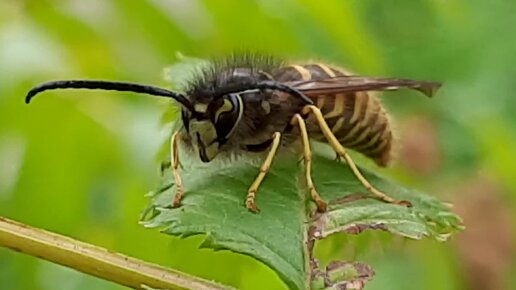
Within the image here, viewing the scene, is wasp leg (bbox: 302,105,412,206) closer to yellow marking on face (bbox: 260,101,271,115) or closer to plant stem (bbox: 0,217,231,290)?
yellow marking on face (bbox: 260,101,271,115)

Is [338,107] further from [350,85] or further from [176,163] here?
[176,163]

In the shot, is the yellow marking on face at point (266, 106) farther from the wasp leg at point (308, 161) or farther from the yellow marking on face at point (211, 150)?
the yellow marking on face at point (211, 150)

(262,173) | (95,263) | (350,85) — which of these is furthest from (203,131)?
(95,263)

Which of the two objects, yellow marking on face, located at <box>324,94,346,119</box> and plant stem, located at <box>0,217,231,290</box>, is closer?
plant stem, located at <box>0,217,231,290</box>

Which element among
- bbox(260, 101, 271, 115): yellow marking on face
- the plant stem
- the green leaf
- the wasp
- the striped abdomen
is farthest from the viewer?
the striped abdomen

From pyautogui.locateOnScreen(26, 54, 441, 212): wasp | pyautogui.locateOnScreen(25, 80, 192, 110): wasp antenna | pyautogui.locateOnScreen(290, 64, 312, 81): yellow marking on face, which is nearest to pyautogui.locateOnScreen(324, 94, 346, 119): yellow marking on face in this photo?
pyautogui.locateOnScreen(26, 54, 441, 212): wasp

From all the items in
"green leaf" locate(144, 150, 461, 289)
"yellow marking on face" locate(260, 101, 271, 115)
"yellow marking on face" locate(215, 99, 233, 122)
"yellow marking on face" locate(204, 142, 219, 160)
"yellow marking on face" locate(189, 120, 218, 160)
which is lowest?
"green leaf" locate(144, 150, 461, 289)

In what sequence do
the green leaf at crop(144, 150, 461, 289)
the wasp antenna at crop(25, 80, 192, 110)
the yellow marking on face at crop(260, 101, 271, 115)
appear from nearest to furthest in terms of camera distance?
the green leaf at crop(144, 150, 461, 289), the wasp antenna at crop(25, 80, 192, 110), the yellow marking on face at crop(260, 101, 271, 115)

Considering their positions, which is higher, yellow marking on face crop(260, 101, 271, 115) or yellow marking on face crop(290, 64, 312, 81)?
yellow marking on face crop(290, 64, 312, 81)

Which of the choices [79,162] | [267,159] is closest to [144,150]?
[79,162]
